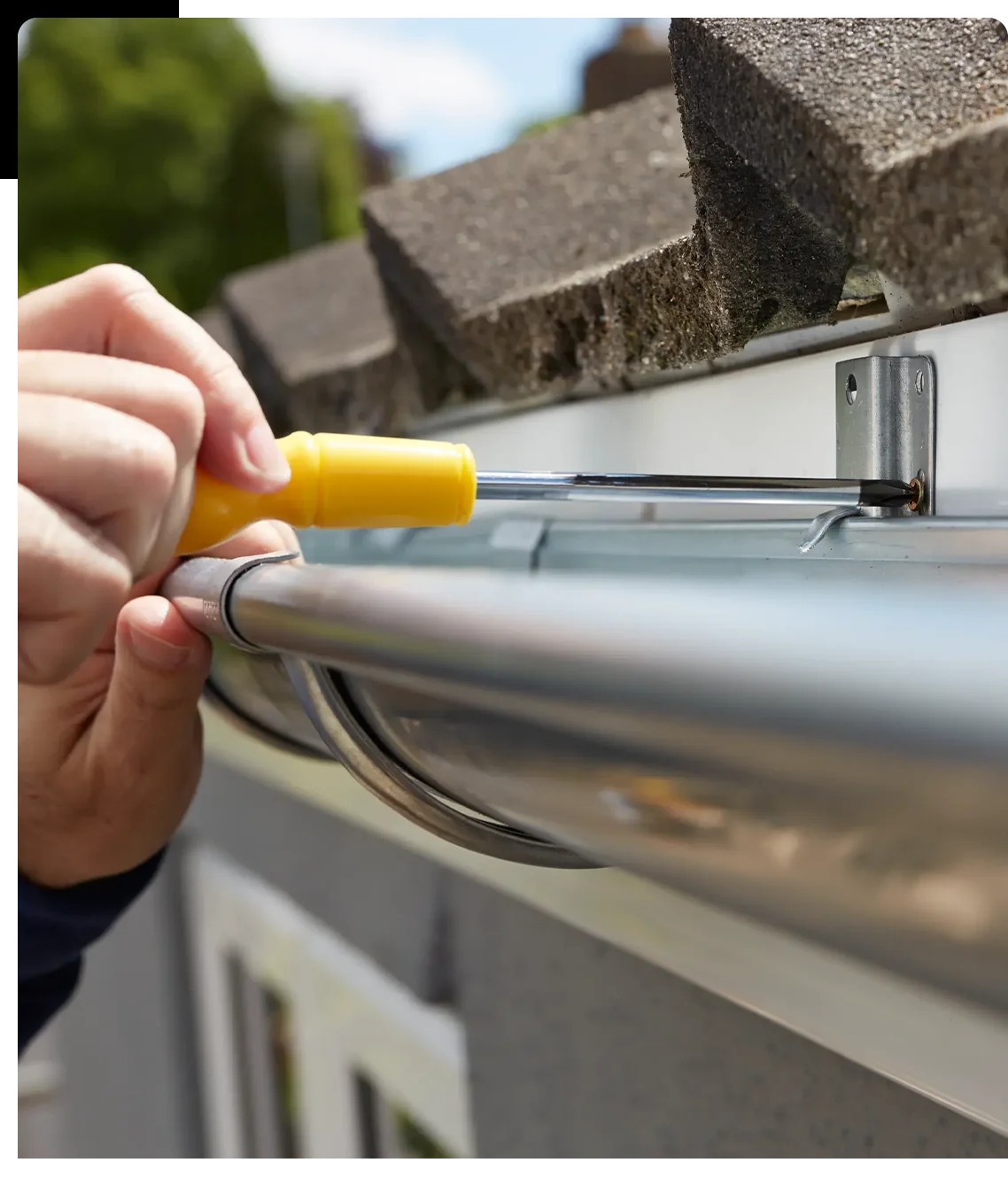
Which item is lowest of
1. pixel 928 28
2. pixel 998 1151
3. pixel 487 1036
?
pixel 487 1036

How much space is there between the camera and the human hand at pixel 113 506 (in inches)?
12.5

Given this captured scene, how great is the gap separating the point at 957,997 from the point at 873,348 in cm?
28

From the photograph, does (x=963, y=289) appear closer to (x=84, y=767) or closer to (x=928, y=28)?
(x=928, y=28)

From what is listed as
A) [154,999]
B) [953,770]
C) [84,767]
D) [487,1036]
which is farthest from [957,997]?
[154,999]

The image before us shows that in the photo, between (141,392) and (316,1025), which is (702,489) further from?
(316,1025)

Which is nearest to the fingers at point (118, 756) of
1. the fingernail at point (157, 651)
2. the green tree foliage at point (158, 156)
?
the fingernail at point (157, 651)

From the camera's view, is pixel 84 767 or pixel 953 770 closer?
pixel 953 770

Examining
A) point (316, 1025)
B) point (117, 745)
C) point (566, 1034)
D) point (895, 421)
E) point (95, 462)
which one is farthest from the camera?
point (316, 1025)

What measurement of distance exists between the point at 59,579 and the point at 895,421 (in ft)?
0.94

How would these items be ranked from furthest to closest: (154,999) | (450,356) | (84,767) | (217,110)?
1. (217,110)
2. (154,999)
3. (450,356)
4. (84,767)

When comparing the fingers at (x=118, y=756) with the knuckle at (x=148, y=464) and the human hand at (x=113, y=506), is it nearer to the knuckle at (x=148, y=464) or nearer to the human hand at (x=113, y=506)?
Result: the human hand at (x=113, y=506)

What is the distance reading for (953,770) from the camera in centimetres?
19

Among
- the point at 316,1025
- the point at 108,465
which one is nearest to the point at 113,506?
the point at 108,465

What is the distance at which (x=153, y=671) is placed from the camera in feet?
1.68
